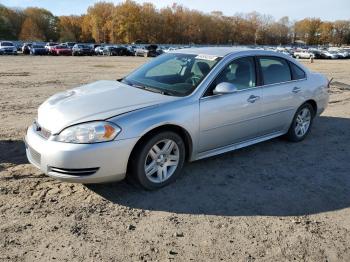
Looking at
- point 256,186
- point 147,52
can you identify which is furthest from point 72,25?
point 256,186

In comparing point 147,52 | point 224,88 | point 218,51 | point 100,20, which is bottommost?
point 147,52

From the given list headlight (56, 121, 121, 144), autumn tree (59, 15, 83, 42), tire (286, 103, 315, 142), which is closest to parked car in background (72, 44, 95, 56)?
tire (286, 103, 315, 142)

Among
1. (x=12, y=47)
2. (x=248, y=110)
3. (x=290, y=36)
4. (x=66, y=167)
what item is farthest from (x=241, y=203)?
(x=290, y=36)

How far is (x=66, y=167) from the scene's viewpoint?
3875 millimetres

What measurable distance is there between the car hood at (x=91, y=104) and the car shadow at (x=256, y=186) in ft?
2.95

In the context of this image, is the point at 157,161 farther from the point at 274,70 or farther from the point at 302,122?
the point at 302,122

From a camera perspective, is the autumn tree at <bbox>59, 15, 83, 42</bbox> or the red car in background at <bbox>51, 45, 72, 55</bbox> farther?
the autumn tree at <bbox>59, 15, 83, 42</bbox>

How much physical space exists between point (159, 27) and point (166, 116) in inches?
5840

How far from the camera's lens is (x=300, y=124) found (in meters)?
6.60

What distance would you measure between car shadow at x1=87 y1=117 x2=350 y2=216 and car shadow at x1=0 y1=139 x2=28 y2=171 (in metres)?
1.41

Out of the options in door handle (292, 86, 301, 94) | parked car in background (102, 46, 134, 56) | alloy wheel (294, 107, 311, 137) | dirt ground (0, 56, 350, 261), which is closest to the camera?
dirt ground (0, 56, 350, 261)

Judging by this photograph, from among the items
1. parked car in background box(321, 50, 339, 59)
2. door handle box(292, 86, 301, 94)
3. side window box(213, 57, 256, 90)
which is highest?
side window box(213, 57, 256, 90)

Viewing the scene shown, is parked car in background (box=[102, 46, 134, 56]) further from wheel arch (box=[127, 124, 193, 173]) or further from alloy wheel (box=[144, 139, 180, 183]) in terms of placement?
alloy wheel (box=[144, 139, 180, 183])

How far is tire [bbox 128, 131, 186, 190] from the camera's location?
419 cm
